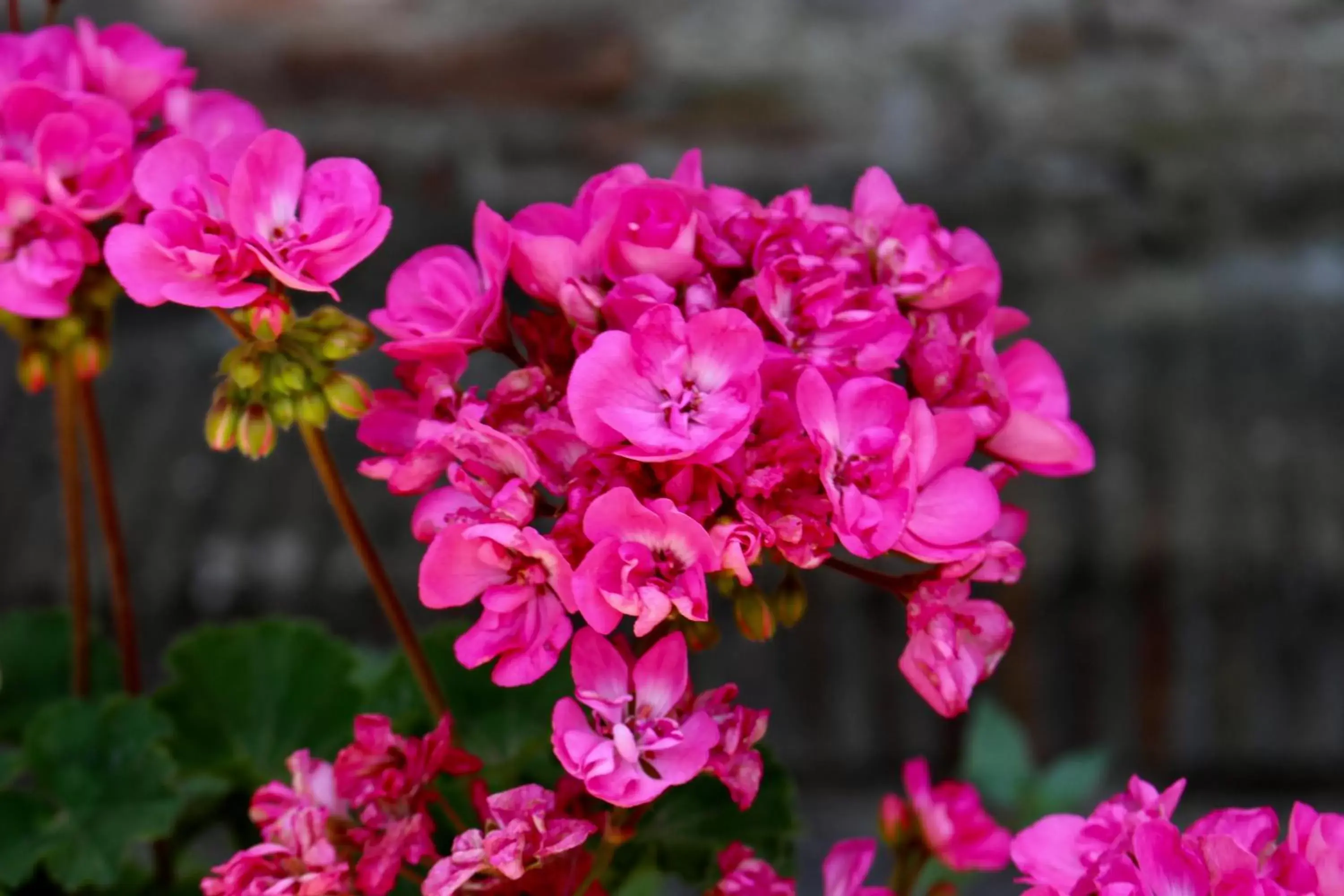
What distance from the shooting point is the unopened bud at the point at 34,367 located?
454 mm

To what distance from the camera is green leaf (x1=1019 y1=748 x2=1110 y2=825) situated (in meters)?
0.67

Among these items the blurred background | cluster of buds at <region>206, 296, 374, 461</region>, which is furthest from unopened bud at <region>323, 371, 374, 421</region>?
the blurred background

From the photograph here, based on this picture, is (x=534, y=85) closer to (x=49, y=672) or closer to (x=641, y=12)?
(x=641, y=12)

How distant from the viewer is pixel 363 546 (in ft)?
1.36

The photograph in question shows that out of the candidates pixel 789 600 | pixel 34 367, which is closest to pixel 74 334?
pixel 34 367

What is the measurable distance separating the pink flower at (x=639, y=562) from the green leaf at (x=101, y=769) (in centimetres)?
23

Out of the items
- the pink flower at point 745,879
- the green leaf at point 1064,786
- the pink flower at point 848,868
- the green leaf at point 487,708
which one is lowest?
the green leaf at point 1064,786

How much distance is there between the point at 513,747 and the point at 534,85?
1108mm

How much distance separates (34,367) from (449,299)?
159 millimetres

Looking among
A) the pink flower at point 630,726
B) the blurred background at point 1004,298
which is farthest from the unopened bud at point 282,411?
the blurred background at point 1004,298

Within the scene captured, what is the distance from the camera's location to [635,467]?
35 centimetres

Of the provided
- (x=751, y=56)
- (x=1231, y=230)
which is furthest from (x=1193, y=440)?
(x=751, y=56)

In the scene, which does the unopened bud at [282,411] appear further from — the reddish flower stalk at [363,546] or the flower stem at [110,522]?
the flower stem at [110,522]

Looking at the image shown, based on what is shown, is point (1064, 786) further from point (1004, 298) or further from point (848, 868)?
point (1004, 298)
